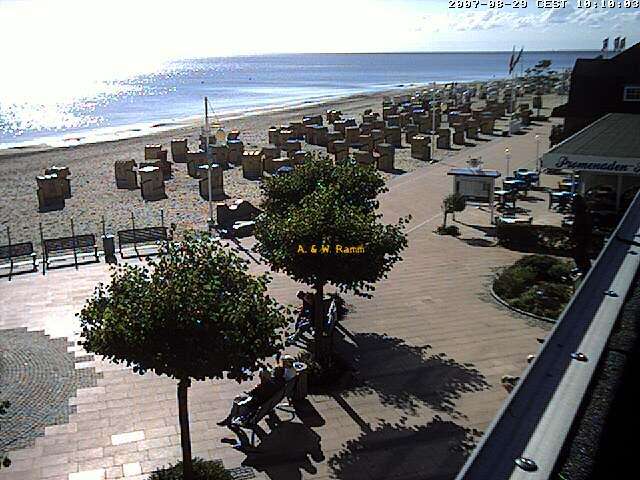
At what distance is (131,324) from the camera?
6.32m

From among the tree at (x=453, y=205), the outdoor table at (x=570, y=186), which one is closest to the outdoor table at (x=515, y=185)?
the outdoor table at (x=570, y=186)

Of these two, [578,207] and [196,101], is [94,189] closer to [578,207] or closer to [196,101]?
[578,207]

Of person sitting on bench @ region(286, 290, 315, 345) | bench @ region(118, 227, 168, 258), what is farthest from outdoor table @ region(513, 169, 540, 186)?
person sitting on bench @ region(286, 290, 315, 345)

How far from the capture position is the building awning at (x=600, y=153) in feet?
53.8

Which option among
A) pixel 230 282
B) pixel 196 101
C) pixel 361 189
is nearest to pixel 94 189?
pixel 361 189

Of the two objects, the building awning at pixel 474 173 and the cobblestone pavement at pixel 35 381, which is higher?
the building awning at pixel 474 173

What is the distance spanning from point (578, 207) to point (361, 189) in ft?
11.3

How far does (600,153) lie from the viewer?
17.1m

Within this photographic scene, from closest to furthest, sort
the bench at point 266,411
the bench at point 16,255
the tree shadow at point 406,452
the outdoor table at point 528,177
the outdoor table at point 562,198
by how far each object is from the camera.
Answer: the tree shadow at point 406,452, the bench at point 266,411, the bench at point 16,255, the outdoor table at point 562,198, the outdoor table at point 528,177

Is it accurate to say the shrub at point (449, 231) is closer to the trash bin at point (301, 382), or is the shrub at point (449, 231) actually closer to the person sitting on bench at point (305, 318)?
the person sitting on bench at point (305, 318)

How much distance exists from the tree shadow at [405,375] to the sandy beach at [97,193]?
10.8m

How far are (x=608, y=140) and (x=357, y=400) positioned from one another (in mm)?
13365

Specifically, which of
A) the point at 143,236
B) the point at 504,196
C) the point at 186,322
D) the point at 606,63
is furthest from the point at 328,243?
the point at 606,63

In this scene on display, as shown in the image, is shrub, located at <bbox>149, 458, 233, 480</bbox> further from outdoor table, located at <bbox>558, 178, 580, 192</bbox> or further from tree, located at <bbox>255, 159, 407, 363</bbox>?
outdoor table, located at <bbox>558, 178, 580, 192</bbox>
